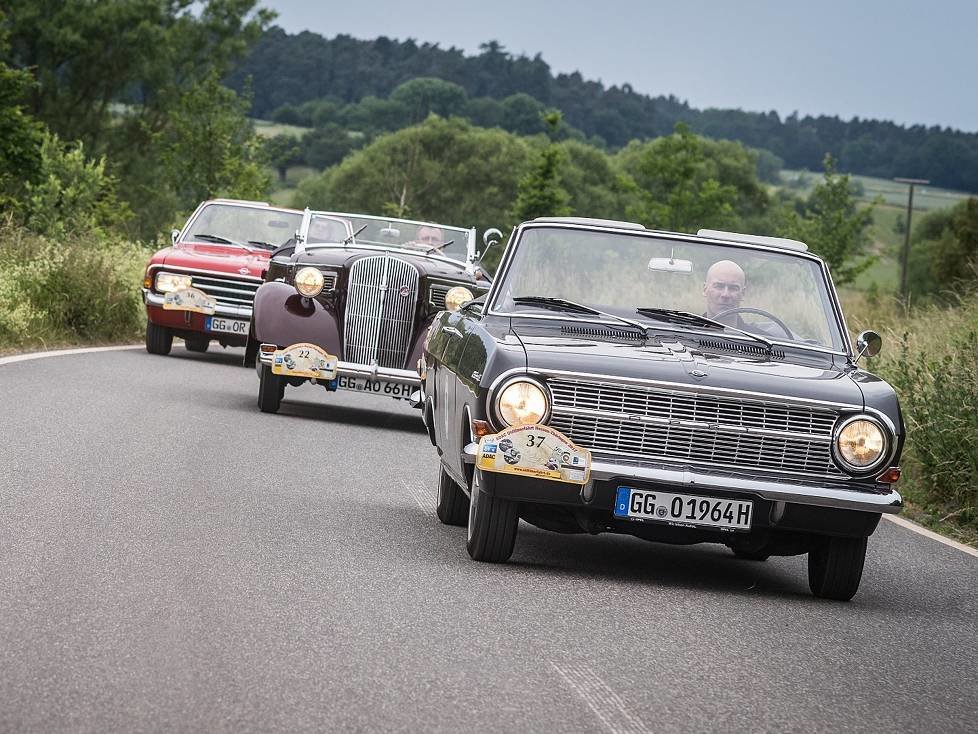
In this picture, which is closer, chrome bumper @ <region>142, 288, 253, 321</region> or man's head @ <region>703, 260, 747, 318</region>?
man's head @ <region>703, 260, 747, 318</region>

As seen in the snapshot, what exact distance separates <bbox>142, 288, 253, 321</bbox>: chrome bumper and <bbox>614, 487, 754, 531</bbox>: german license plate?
1267 cm

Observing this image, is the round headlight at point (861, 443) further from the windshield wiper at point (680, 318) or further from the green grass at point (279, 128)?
the green grass at point (279, 128)

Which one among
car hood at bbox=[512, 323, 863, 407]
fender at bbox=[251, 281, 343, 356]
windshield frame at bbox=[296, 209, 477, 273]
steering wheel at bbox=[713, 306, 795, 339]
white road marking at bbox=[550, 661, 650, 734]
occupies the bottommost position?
fender at bbox=[251, 281, 343, 356]

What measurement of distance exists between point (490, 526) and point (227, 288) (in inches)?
494

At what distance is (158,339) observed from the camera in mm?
19922

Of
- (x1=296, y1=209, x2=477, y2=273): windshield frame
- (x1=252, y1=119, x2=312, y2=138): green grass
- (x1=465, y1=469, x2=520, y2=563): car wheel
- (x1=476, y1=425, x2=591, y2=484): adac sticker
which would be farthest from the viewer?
(x1=252, y1=119, x2=312, y2=138): green grass

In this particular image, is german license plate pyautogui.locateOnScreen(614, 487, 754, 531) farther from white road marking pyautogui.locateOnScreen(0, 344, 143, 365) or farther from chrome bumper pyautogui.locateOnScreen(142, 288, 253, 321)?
chrome bumper pyautogui.locateOnScreen(142, 288, 253, 321)

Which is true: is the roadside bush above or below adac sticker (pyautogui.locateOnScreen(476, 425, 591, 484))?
below

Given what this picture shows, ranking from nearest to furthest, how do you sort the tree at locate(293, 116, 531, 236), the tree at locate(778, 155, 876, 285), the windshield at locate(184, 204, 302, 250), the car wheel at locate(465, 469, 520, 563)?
the car wheel at locate(465, 469, 520, 563), the windshield at locate(184, 204, 302, 250), the tree at locate(778, 155, 876, 285), the tree at locate(293, 116, 531, 236)

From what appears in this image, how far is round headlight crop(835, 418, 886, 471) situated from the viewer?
716cm

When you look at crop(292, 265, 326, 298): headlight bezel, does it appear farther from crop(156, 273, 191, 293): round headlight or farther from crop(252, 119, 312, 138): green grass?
crop(252, 119, 312, 138): green grass

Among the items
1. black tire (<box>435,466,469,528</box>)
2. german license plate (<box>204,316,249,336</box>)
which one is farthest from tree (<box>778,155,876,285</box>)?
black tire (<box>435,466,469,528</box>)

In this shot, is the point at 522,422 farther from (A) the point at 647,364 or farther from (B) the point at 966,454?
(B) the point at 966,454

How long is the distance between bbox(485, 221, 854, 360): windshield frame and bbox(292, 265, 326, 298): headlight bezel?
20.1 ft
